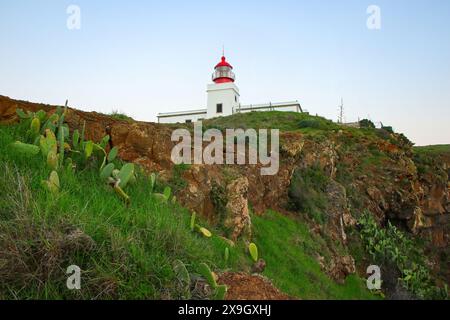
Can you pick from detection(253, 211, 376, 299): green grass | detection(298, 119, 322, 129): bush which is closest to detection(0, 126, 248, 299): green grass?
detection(253, 211, 376, 299): green grass

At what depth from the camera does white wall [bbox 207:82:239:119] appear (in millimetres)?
38938

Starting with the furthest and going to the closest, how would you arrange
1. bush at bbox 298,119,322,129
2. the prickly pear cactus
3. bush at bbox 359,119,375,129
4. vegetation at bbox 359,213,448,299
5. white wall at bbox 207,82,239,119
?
1. white wall at bbox 207,82,239,119
2. bush at bbox 359,119,375,129
3. bush at bbox 298,119,322,129
4. vegetation at bbox 359,213,448,299
5. the prickly pear cactus

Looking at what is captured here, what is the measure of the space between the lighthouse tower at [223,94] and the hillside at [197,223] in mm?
21070

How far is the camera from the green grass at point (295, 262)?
718 cm

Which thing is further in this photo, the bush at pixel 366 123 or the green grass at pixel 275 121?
the bush at pixel 366 123

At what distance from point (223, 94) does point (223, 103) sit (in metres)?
0.96

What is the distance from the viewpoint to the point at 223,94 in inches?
1538

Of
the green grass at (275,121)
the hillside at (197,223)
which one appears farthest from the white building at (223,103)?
the hillside at (197,223)

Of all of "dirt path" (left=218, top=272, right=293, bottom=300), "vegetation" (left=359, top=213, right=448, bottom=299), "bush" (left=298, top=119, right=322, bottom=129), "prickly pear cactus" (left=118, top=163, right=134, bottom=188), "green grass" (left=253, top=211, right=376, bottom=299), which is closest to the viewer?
"dirt path" (left=218, top=272, right=293, bottom=300)

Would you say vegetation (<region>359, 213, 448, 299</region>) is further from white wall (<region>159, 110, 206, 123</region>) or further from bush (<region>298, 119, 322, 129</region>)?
white wall (<region>159, 110, 206, 123</region>)

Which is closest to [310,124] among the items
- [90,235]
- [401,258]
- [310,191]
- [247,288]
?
[401,258]

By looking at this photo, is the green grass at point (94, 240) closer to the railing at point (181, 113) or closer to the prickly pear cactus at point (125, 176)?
the prickly pear cactus at point (125, 176)

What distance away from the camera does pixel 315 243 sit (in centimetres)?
1060

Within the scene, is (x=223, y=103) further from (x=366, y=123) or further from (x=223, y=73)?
(x=366, y=123)
